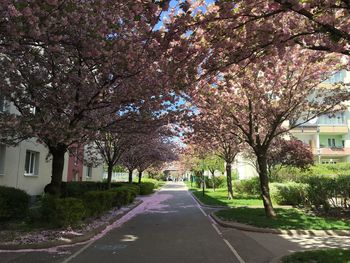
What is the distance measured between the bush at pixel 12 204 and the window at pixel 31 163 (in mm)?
7706

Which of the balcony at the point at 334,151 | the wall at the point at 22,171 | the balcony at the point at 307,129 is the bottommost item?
the wall at the point at 22,171

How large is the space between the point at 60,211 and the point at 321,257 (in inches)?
304

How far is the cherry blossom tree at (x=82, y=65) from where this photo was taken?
286 inches

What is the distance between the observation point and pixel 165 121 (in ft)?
51.8

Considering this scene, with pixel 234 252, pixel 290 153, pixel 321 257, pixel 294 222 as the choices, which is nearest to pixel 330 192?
pixel 294 222

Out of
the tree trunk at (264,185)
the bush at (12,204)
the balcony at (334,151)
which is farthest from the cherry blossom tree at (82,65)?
the balcony at (334,151)

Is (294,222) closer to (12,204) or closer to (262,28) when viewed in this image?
(262,28)

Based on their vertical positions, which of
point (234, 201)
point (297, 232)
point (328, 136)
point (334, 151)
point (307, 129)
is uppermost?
point (307, 129)

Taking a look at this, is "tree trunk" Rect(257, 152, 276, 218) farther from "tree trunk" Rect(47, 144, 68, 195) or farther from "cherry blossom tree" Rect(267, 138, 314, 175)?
"cherry blossom tree" Rect(267, 138, 314, 175)

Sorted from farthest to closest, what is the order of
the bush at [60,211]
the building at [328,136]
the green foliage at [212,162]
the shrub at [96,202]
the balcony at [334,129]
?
the balcony at [334,129] < the building at [328,136] < the green foliage at [212,162] < the shrub at [96,202] < the bush at [60,211]

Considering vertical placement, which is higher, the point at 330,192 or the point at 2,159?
the point at 2,159

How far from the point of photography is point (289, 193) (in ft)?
69.9

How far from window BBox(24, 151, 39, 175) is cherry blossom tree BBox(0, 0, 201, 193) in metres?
6.99

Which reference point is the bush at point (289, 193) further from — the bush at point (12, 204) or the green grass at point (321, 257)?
the bush at point (12, 204)
